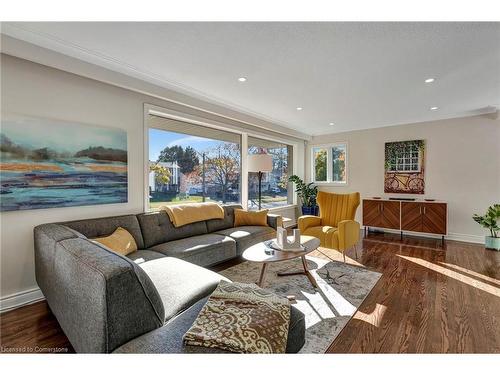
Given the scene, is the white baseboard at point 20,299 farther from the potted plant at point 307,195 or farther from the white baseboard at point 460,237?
the white baseboard at point 460,237

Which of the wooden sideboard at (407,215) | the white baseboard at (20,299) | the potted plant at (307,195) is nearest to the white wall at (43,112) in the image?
the white baseboard at (20,299)

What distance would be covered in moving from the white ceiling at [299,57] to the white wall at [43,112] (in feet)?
0.99

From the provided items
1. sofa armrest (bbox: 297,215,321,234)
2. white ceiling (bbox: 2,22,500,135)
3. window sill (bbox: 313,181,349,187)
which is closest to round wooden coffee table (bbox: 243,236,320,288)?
sofa armrest (bbox: 297,215,321,234)

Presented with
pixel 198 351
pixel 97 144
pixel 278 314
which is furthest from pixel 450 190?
pixel 97 144

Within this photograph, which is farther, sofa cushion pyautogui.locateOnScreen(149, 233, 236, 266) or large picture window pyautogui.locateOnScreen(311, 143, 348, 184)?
large picture window pyautogui.locateOnScreen(311, 143, 348, 184)

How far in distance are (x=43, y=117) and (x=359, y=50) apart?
310 centimetres

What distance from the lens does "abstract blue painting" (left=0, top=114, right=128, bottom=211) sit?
2.28m

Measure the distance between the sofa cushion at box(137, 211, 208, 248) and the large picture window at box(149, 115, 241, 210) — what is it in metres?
0.42

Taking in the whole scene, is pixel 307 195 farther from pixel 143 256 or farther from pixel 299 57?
pixel 143 256

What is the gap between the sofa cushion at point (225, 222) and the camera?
3.69 m

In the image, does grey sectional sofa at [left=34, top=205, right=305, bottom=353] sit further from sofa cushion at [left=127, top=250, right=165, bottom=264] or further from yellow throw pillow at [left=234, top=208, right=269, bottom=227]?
yellow throw pillow at [left=234, top=208, right=269, bottom=227]

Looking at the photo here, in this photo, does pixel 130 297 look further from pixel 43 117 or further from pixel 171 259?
pixel 43 117

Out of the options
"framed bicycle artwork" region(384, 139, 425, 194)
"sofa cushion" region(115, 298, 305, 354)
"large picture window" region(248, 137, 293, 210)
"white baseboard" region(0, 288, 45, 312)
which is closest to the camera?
"sofa cushion" region(115, 298, 305, 354)

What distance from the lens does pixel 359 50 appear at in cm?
238
